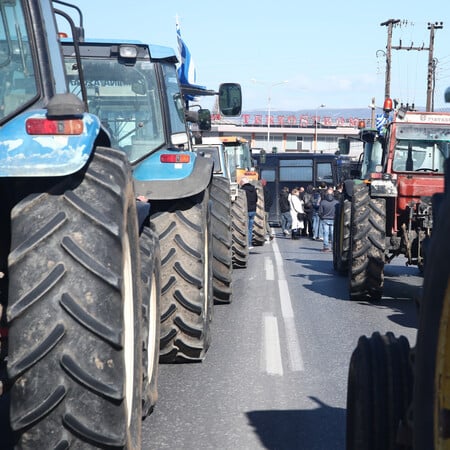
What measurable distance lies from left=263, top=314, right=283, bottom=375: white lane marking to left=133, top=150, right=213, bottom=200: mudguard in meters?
1.69

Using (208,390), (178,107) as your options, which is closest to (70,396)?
(208,390)

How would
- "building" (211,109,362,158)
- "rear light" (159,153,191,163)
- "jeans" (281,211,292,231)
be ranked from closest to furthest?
"rear light" (159,153,191,163) → "jeans" (281,211,292,231) → "building" (211,109,362,158)

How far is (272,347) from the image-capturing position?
366 inches

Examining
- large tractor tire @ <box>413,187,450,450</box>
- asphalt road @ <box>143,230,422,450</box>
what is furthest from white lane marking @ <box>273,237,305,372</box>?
large tractor tire @ <box>413,187,450,450</box>

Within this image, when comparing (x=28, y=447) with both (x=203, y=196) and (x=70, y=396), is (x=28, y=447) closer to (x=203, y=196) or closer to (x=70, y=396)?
(x=70, y=396)

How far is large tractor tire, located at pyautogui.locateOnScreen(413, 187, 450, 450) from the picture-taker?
9.78ft

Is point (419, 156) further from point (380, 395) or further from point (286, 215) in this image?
point (286, 215)

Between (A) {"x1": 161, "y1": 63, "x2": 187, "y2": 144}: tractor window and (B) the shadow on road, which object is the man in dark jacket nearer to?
(A) {"x1": 161, "y1": 63, "x2": 187, "y2": 144}: tractor window

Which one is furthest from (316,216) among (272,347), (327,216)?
(272,347)

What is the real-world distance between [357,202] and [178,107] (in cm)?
449

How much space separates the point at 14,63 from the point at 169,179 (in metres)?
3.21

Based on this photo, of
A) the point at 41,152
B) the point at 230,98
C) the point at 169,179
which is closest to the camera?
the point at 41,152

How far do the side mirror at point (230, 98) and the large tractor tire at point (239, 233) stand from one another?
A: 6.37 m

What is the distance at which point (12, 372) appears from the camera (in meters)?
3.53
